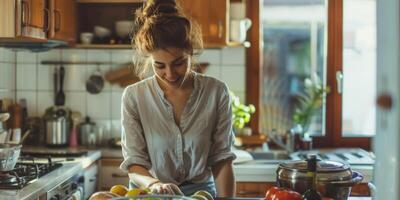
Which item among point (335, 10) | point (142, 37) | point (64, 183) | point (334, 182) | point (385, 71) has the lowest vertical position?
point (64, 183)

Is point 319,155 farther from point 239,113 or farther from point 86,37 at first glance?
point 86,37

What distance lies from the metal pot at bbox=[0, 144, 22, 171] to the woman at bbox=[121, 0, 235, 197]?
26.6 inches

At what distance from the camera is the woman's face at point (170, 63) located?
1.67m

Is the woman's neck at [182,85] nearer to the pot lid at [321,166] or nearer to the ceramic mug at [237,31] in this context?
the pot lid at [321,166]

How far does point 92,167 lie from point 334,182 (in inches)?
67.6

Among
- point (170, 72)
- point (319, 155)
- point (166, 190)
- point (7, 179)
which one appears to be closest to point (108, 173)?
point (7, 179)

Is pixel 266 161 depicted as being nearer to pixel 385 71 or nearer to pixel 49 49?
pixel 49 49

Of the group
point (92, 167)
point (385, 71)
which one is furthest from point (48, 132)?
point (385, 71)

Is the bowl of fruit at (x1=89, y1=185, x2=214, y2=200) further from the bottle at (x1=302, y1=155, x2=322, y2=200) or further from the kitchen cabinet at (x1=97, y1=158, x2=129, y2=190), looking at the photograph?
the kitchen cabinet at (x1=97, y1=158, x2=129, y2=190)

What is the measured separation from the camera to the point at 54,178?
2273mm

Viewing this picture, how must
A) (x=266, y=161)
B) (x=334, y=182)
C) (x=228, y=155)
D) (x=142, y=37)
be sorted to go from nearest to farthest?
1. (x=334, y=182)
2. (x=142, y=37)
3. (x=228, y=155)
4. (x=266, y=161)

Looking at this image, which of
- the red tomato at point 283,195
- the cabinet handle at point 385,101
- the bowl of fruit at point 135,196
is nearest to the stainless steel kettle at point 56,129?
the bowl of fruit at point 135,196

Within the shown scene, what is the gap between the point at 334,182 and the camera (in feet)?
4.75

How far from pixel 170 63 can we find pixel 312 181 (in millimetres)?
570
